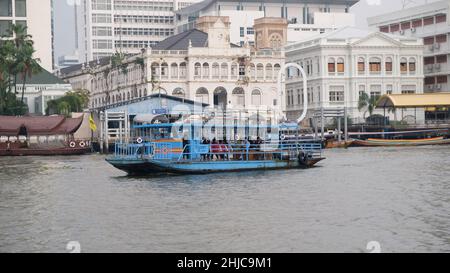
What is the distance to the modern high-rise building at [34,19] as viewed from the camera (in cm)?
12362

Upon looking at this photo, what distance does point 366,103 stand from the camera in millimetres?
119688

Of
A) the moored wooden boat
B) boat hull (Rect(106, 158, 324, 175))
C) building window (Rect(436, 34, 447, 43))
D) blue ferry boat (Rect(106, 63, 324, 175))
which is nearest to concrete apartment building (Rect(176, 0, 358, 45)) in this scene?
building window (Rect(436, 34, 447, 43))

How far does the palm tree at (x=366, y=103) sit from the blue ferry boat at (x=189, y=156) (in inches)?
2303

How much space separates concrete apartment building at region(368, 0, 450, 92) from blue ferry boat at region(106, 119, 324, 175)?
72.5m

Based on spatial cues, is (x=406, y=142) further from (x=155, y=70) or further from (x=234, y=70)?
(x=155, y=70)

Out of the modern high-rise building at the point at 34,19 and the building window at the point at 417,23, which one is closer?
the modern high-rise building at the point at 34,19

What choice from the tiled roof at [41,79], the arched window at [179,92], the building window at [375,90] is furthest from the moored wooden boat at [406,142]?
the tiled roof at [41,79]

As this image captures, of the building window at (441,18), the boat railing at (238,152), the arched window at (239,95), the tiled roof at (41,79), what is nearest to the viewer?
the boat railing at (238,152)

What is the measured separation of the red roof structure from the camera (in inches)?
3612

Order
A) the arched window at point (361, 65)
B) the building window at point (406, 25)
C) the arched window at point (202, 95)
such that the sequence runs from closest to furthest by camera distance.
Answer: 1. the arched window at point (202, 95)
2. the arched window at point (361, 65)
3. the building window at point (406, 25)

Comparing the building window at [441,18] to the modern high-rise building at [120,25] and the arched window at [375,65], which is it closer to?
the arched window at [375,65]

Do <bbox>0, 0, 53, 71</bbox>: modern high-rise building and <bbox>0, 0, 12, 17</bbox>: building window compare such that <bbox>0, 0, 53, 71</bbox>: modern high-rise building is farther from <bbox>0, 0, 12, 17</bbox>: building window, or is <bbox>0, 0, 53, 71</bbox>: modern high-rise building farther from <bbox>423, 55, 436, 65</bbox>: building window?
<bbox>423, 55, 436, 65</bbox>: building window

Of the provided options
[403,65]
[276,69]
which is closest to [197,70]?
[276,69]

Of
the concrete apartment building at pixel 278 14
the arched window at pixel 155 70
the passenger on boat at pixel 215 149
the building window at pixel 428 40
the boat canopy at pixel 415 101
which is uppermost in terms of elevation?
the concrete apartment building at pixel 278 14
